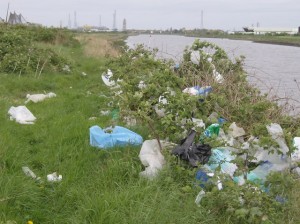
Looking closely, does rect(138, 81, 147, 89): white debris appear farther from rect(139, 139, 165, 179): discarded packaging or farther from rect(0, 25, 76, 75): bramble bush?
rect(0, 25, 76, 75): bramble bush

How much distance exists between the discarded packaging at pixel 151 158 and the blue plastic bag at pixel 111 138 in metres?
0.33

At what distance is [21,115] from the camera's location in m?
5.43

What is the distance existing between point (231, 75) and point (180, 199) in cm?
352

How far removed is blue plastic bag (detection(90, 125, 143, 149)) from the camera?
423 centimetres

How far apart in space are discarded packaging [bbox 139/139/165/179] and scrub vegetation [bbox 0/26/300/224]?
79 mm

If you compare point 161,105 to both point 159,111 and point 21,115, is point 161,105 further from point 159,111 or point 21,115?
point 21,115

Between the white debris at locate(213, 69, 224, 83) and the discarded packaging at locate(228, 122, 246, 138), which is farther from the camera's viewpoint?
the white debris at locate(213, 69, 224, 83)

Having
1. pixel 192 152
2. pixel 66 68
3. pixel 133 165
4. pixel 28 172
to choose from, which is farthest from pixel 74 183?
pixel 66 68

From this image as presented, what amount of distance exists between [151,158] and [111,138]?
2.37ft

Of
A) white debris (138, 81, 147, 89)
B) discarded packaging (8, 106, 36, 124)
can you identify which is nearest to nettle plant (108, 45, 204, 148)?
white debris (138, 81, 147, 89)

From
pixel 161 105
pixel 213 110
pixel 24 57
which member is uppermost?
pixel 24 57

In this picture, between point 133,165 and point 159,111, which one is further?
point 159,111

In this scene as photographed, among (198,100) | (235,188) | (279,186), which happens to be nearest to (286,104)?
(198,100)

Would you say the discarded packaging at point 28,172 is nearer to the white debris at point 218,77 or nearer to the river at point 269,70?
the white debris at point 218,77
